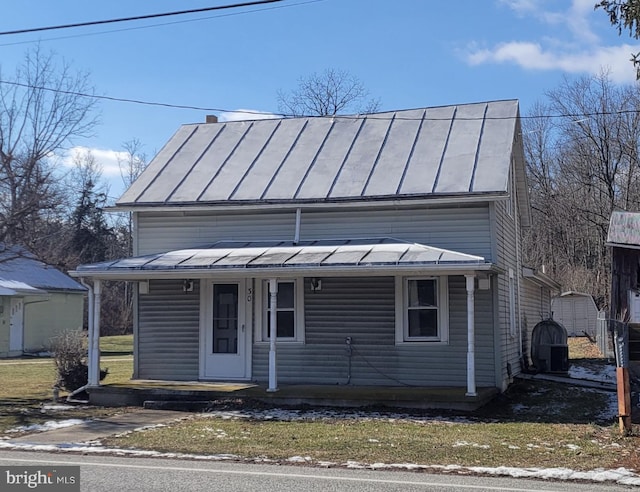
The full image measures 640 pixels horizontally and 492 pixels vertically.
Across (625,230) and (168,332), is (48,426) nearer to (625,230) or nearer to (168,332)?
(168,332)

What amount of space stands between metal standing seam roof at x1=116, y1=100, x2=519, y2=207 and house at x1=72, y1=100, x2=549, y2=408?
48 mm

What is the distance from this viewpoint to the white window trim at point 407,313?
49.7 ft

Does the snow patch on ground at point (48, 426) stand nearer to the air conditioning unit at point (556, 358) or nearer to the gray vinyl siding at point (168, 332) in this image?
the gray vinyl siding at point (168, 332)

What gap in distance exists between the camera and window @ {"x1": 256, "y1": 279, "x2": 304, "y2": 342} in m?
16.0

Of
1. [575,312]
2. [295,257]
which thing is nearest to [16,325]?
[295,257]

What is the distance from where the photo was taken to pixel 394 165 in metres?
16.6

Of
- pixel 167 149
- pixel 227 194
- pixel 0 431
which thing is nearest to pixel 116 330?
pixel 167 149

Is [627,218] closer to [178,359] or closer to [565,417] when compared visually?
[565,417]

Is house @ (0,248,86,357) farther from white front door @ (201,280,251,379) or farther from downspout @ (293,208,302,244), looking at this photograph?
downspout @ (293,208,302,244)

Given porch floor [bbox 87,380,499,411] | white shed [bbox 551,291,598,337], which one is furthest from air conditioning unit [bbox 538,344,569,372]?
white shed [bbox 551,291,598,337]

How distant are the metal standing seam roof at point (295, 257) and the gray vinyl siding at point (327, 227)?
314mm

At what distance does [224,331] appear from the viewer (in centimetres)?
1650

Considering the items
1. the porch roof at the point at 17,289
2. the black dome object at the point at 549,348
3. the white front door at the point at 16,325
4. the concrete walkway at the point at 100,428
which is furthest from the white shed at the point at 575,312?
the concrete walkway at the point at 100,428

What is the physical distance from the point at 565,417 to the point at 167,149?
1172 cm
